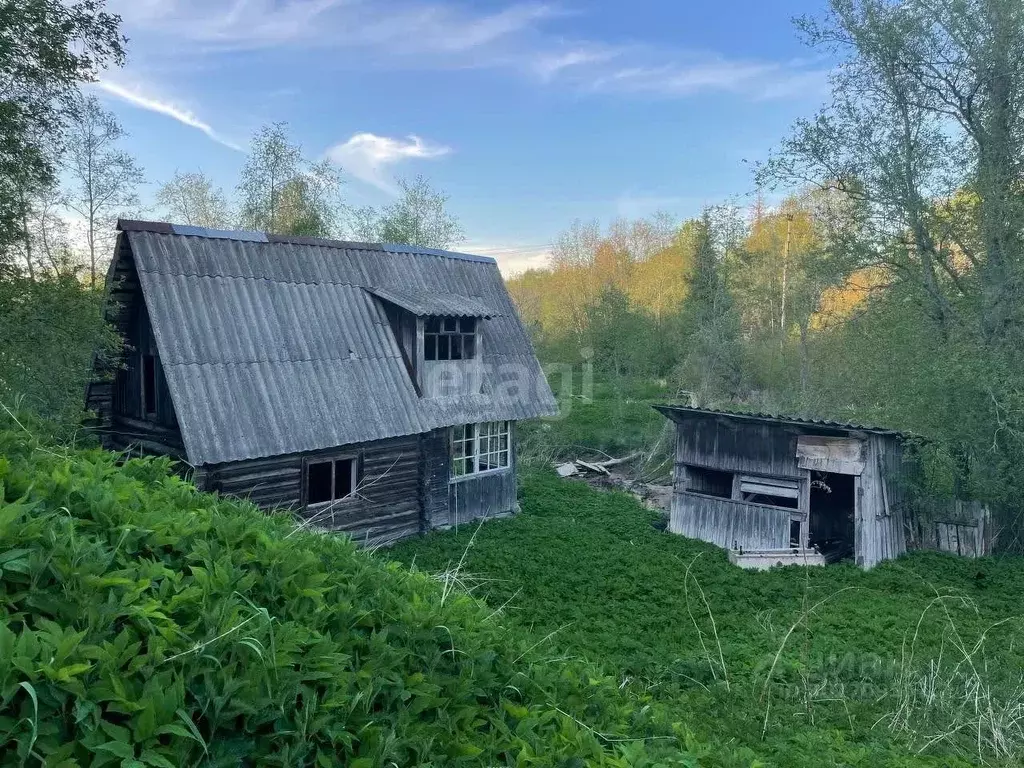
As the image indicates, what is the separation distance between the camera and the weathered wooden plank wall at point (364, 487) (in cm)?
1068

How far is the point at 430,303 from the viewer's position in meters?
13.3

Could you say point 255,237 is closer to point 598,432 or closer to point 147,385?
point 147,385

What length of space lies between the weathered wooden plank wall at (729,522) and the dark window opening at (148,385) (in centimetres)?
1107

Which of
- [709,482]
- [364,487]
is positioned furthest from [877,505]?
[364,487]

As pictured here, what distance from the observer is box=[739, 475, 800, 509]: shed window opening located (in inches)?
527

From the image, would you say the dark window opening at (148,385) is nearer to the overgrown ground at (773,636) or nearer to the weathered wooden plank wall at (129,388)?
the weathered wooden plank wall at (129,388)

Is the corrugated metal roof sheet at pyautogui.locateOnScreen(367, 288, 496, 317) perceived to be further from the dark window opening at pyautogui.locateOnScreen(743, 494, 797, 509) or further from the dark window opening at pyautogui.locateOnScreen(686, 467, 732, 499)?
the dark window opening at pyautogui.locateOnScreen(743, 494, 797, 509)

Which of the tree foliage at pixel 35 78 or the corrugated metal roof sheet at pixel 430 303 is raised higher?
the tree foliage at pixel 35 78

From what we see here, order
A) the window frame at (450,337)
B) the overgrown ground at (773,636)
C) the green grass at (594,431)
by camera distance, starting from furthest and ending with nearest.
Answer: the green grass at (594,431)
the window frame at (450,337)
the overgrown ground at (773,636)

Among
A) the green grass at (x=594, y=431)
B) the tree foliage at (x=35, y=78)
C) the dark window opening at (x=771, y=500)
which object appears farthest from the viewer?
the green grass at (x=594, y=431)

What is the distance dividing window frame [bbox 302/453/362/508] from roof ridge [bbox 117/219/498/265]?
4.57 metres

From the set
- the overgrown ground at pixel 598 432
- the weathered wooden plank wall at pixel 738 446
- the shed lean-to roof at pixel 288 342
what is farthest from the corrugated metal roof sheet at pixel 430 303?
the overgrown ground at pixel 598 432

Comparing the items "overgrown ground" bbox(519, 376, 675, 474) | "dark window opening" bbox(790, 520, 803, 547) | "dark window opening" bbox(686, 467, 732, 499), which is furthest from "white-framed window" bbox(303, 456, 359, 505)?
"overgrown ground" bbox(519, 376, 675, 474)

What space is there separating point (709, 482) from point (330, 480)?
902cm
